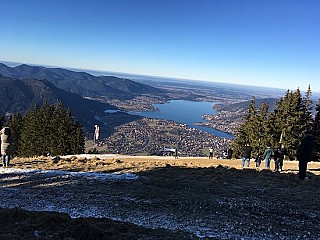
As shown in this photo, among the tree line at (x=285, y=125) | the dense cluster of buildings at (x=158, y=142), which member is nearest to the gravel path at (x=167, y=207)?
the tree line at (x=285, y=125)

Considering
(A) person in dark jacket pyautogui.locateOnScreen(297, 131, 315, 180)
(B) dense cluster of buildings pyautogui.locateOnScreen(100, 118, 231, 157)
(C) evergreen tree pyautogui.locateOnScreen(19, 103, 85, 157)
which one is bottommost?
(B) dense cluster of buildings pyautogui.locateOnScreen(100, 118, 231, 157)

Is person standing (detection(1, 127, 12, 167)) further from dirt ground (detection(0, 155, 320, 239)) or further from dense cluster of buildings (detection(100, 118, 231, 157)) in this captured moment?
dense cluster of buildings (detection(100, 118, 231, 157))

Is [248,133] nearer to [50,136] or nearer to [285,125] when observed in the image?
[285,125]

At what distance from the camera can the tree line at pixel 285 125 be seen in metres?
43.5

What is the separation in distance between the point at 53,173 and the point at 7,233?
9.41 m

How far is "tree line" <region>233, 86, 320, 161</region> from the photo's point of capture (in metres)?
43.5

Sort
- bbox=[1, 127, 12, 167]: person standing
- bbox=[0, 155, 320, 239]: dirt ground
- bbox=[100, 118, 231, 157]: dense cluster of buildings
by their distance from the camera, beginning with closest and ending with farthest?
1. bbox=[0, 155, 320, 239]: dirt ground
2. bbox=[1, 127, 12, 167]: person standing
3. bbox=[100, 118, 231, 157]: dense cluster of buildings

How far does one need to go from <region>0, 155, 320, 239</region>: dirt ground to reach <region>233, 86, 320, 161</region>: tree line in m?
29.4

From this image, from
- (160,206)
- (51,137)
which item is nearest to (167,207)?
(160,206)

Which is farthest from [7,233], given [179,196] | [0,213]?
[179,196]

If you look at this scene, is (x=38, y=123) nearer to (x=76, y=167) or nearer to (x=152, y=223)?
(x=76, y=167)

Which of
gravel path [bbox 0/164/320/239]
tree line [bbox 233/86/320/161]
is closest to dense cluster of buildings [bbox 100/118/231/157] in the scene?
tree line [bbox 233/86/320/161]

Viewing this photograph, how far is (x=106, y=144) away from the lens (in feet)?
475

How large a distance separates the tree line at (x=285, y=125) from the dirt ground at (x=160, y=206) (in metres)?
29.4
